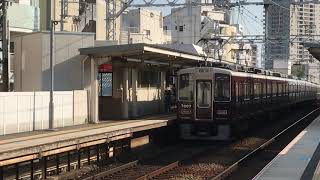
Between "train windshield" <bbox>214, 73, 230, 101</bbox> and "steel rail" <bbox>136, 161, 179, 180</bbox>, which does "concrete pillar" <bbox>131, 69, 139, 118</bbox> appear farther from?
"steel rail" <bbox>136, 161, 179, 180</bbox>

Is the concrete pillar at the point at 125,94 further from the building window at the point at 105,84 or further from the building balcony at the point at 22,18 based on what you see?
the building balcony at the point at 22,18

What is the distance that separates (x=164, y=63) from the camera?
27750 mm

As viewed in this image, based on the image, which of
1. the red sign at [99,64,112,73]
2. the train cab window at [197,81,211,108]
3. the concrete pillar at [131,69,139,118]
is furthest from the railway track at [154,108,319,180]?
the red sign at [99,64,112,73]

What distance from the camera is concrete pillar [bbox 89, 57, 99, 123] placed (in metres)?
21.8

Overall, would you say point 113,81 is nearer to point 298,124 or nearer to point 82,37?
point 82,37

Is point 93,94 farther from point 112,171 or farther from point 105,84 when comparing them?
point 112,171

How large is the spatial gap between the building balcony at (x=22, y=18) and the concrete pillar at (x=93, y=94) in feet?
27.9

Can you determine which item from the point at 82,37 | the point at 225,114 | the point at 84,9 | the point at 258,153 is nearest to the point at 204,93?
the point at 225,114

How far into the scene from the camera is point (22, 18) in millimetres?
29641

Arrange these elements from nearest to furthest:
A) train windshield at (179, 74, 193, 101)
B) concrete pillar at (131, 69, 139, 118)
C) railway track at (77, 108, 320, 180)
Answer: railway track at (77, 108, 320, 180), train windshield at (179, 74, 193, 101), concrete pillar at (131, 69, 139, 118)

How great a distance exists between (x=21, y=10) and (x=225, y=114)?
1315 cm

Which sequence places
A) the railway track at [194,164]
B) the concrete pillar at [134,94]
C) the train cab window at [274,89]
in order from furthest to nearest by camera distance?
the train cab window at [274,89]
the concrete pillar at [134,94]
the railway track at [194,164]

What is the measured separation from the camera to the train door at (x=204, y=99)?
73.5ft

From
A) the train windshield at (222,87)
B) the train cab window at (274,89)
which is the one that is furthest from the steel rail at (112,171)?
the train cab window at (274,89)
